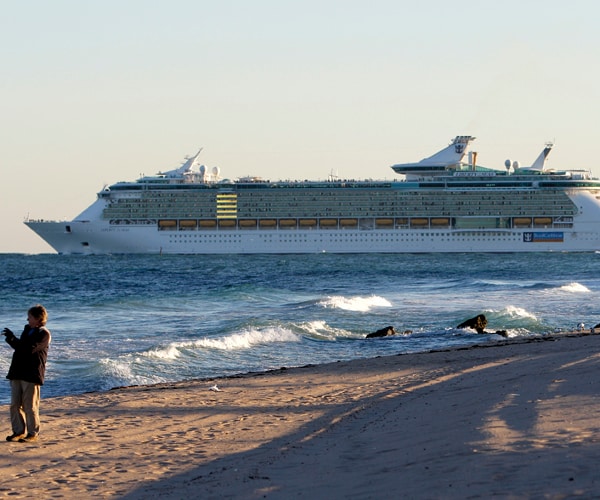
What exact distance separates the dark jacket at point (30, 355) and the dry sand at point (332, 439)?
654mm

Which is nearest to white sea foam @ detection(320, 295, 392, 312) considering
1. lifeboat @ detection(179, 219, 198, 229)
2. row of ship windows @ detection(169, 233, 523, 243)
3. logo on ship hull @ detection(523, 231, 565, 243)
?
row of ship windows @ detection(169, 233, 523, 243)

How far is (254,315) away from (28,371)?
70.4 ft

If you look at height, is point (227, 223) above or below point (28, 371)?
above

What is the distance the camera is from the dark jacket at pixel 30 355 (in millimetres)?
9633

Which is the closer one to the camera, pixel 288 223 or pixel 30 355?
pixel 30 355

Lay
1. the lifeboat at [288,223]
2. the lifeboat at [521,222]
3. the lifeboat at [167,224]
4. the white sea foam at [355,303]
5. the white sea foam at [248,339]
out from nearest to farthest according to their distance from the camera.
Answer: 1. the white sea foam at [248,339]
2. the white sea foam at [355,303]
3. the lifeboat at [288,223]
4. the lifeboat at [521,222]
5. the lifeboat at [167,224]

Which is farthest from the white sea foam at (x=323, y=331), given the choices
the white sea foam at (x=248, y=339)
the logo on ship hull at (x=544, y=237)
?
the logo on ship hull at (x=544, y=237)

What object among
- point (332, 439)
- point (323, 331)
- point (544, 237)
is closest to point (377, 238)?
point (544, 237)

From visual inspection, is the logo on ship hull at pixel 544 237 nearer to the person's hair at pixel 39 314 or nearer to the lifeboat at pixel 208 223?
the lifeboat at pixel 208 223

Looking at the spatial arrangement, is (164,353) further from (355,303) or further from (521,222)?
(521,222)

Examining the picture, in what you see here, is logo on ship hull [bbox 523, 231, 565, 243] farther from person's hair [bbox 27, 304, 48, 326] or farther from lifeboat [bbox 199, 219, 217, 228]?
person's hair [bbox 27, 304, 48, 326]

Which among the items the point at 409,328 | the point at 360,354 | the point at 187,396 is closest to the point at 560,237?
the point at 409,328

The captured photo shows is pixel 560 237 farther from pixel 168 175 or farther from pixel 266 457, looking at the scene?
pixel 266 457

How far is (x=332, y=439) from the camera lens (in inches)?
376
